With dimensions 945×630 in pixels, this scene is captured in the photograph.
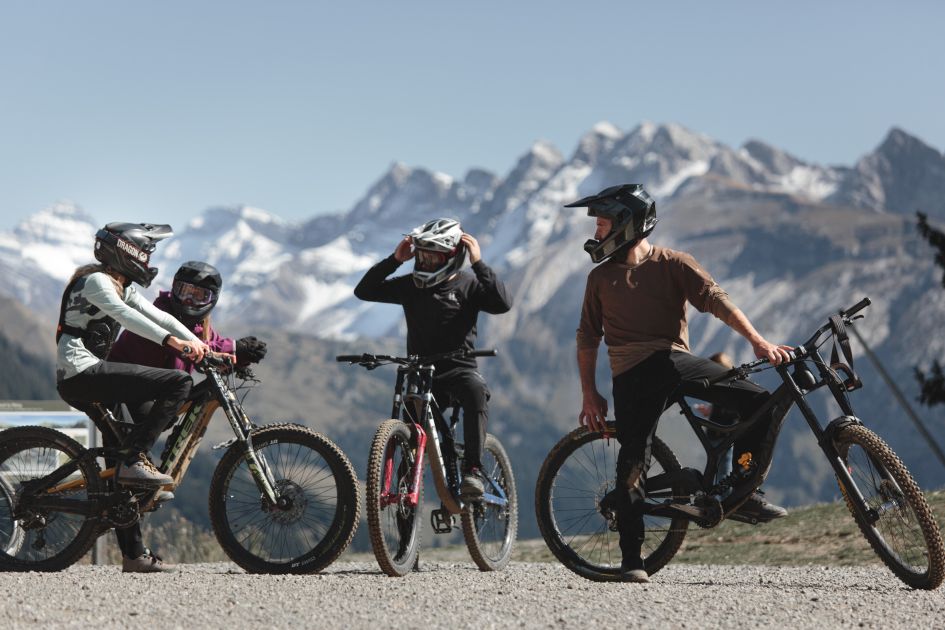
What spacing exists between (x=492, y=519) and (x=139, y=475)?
3.12m

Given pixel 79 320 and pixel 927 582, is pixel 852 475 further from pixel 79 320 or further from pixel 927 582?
pixel 79 320

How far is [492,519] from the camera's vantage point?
10391mm

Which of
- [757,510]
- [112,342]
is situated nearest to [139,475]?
[112,342]

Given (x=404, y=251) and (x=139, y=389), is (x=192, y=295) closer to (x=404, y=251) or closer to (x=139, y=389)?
(x=139, y=389)

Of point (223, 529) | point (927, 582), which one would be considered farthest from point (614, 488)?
point (223, 529)

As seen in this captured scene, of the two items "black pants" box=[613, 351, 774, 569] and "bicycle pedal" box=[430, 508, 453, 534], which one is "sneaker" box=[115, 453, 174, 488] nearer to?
"bicycle pedal" box=[430, 508, 453, 534]

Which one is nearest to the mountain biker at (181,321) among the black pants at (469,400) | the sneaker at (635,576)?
the black pants at (469,400)

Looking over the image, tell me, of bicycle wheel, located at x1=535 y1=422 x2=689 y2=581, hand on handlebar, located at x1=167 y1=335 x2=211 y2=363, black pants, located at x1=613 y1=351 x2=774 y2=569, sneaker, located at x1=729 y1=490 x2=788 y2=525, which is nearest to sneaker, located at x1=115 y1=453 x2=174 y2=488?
hand on handlebar, located at x1=167 y1=335 x2=211 y2=363

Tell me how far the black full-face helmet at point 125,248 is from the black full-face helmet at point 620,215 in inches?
133

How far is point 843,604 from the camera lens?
7.35 m

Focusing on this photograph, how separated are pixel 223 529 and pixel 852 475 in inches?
182

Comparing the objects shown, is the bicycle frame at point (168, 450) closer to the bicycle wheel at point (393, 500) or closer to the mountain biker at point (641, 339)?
the bicycle wheel at point (393, 500)

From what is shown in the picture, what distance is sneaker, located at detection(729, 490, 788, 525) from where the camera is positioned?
27.5ft

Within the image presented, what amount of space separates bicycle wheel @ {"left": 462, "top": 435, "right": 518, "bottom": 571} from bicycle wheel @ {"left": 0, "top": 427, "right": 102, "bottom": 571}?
3.01 m
